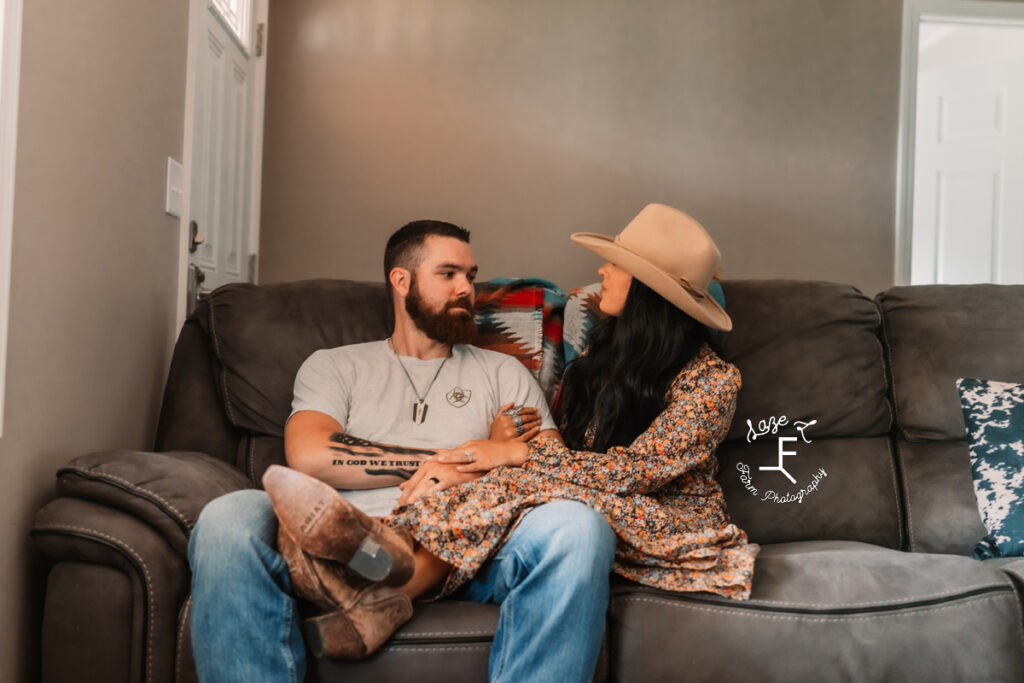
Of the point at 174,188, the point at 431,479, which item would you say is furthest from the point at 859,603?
the point at 174,188

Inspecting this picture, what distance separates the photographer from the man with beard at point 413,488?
4.35 feet

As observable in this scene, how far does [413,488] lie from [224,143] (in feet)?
5.55

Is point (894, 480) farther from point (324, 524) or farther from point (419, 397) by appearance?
point (324, 524)

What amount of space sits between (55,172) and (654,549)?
4.26 feet

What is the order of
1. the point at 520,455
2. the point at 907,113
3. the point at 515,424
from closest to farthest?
the point at 520,455 → the point at 515,424 → the point at 907,113

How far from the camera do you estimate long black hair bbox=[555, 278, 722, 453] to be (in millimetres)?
1808

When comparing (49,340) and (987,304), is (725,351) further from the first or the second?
(49,340)

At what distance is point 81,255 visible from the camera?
1.72m

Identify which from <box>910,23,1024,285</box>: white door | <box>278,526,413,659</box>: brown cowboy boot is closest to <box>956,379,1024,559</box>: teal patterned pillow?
<box>278,526,413,659</box>: brown cowboy boot

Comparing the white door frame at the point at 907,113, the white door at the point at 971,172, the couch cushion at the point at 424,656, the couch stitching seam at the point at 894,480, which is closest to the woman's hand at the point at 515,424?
the couch cushion at the point at 424,656

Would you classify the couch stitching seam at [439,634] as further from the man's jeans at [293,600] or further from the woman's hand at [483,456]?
the woman's hand at [483,456]

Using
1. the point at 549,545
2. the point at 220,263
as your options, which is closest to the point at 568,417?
the point at 549,545

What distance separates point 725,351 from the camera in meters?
2.18

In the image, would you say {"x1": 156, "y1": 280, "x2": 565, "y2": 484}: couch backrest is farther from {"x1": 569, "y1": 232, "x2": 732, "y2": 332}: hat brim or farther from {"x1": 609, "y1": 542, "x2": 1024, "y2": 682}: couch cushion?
{"x1": 609, "y1": 542, "x2": 1024, "y2": 682}: couch cushion
